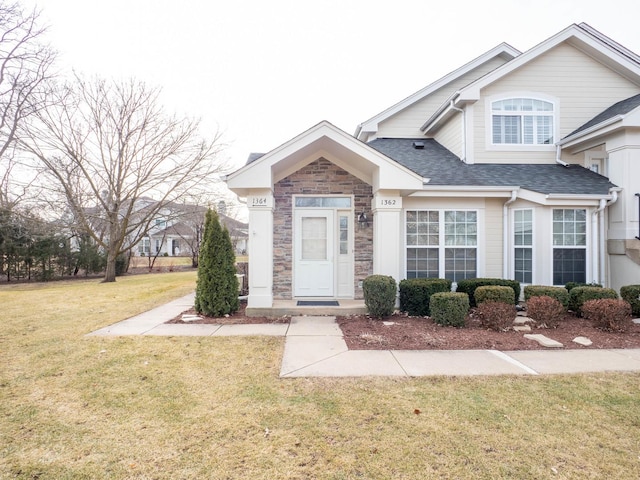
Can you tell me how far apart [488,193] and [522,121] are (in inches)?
129

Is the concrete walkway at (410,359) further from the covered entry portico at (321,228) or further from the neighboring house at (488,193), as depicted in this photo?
the covered entry portico at (321,228)

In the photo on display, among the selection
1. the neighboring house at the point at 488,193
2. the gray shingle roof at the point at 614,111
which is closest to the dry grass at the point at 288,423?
the neighboring house at the point at 488,193

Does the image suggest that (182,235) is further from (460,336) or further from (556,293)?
(556,293)

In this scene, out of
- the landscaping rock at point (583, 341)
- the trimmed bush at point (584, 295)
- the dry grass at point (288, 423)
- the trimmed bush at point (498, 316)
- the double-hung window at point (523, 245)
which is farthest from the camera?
the double-hung window at point (523, 245)

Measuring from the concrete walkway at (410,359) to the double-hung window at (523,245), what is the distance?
11.9 ft

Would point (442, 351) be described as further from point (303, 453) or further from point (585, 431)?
point (303, 453)

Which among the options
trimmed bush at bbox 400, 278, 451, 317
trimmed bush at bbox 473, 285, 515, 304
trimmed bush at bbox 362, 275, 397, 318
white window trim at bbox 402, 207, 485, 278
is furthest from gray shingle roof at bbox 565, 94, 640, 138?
trimmed bush at bbox 362, 275, 397, 318

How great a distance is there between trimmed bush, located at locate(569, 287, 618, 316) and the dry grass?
3503 millimetres

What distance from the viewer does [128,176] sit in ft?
61.5

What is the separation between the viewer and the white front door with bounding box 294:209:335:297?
29.6ft

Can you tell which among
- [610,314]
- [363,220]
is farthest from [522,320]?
[363,220]

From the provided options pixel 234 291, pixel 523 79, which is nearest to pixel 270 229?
pixel 234 291

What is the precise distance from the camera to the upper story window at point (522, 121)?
10367mm

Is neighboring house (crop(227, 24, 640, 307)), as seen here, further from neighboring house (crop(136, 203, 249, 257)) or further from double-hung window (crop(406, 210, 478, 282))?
neighboring house (crop(136, 203, 249, 257))
